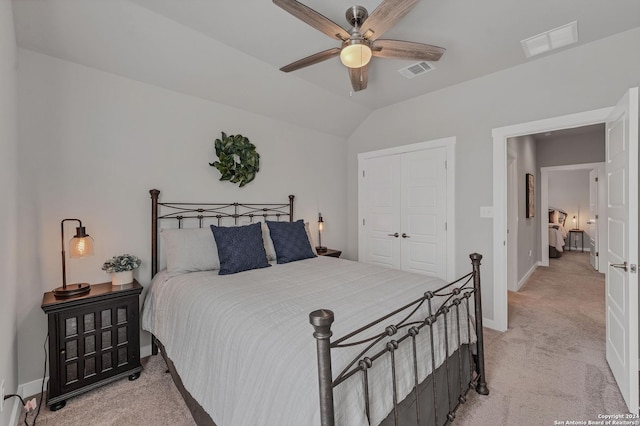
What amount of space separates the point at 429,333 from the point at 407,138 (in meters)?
3.02

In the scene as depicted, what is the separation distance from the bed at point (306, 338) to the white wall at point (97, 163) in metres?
0.28

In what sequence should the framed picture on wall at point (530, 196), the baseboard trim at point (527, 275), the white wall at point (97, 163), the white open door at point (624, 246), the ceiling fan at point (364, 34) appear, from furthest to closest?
the framed picture on wall at point (530, 196), the baseboard trim at point (527, 275), the white wall at point (97, 163), the white open door at point (624, 246), the ceiling fan at point (364, 34)

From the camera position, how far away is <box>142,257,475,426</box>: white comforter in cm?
111

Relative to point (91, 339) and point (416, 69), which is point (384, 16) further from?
point (91, 339)

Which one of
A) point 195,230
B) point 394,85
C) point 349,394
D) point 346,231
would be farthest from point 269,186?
point 349,394

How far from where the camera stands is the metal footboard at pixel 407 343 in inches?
37.0

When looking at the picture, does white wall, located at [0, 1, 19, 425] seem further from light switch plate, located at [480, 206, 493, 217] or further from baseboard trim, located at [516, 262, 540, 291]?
baseboard trim, located at [516, 262, 540, 291]

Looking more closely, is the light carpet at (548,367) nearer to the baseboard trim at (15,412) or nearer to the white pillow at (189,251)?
the white pillow at (189,251)

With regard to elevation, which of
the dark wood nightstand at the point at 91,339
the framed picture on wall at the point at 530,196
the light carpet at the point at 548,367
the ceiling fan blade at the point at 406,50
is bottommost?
the light carpet at the point at 548,367

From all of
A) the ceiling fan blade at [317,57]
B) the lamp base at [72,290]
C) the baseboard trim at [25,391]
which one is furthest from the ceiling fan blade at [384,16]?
→ the baseboard trim at [25,391]


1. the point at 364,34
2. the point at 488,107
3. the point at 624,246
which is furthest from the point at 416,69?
the point at 624,246

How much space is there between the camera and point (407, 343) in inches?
58.1

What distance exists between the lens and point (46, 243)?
2240 millimetres

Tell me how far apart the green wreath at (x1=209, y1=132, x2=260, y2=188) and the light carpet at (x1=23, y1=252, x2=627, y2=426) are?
1.99m
